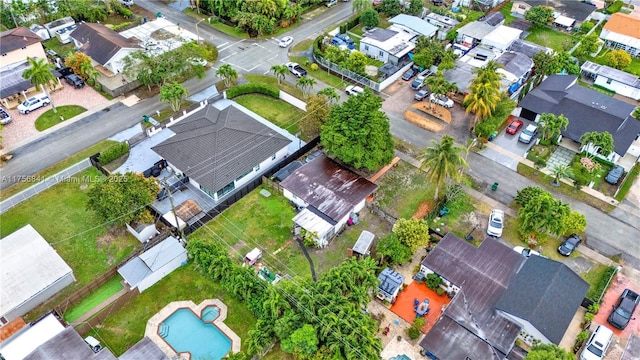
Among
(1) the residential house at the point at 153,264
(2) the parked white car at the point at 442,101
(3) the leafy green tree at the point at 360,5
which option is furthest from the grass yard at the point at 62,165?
(3) the leafy green tree at the point at 360,5

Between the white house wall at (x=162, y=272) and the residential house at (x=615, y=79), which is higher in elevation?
the residential house at (x=615, y=79)

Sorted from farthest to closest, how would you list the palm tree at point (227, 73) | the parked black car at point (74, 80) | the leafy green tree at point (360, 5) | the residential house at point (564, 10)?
the residential house at point (564, 10)
the leafy green tree at point (360, 5)
the parked black car at point (74, 80)
the palm tree at point (227, 73)

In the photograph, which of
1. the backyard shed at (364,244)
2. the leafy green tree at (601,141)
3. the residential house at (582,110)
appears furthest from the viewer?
the residential house at (582,110)

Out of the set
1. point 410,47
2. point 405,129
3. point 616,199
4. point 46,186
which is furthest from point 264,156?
point 616,199

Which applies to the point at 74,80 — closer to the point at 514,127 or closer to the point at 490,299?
the point at 514,127

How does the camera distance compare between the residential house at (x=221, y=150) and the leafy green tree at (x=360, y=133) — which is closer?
the leafy green tree at (x=360, y=133)

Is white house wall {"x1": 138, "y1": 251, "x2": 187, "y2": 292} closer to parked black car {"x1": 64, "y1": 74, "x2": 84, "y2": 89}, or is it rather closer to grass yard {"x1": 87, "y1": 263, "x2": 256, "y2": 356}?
grass yard {"x1": 87, "y1": 263, "x2": 256, "y2": 356}

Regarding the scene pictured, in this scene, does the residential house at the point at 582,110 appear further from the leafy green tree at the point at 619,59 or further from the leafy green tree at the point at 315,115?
the leafy green tree at the point at 315,115
